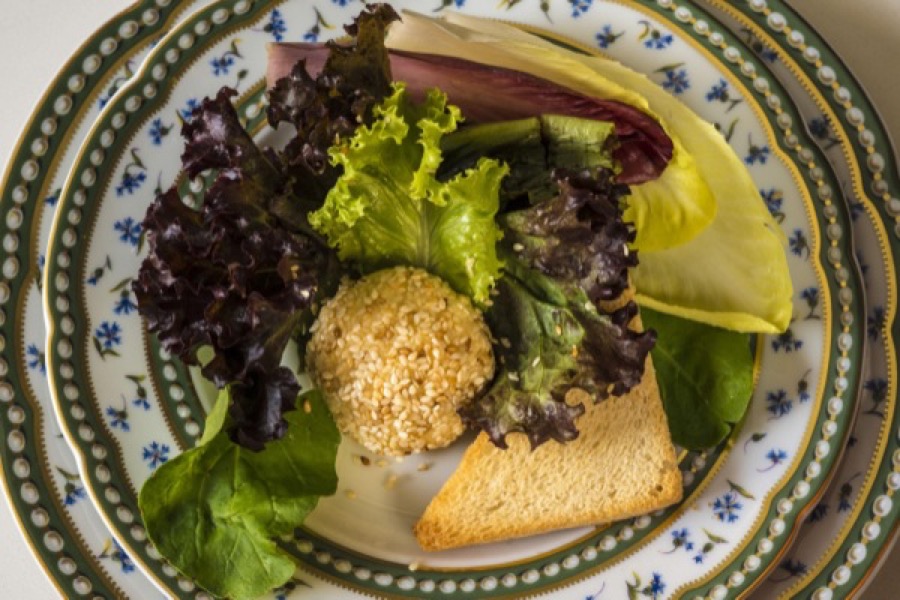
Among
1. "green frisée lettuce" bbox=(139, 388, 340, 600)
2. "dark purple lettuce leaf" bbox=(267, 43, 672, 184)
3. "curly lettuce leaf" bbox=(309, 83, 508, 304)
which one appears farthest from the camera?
"dark purple lettuce leaf" bbox=(267, 43, 672, 184)

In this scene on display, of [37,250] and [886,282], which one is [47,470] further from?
[886,282]

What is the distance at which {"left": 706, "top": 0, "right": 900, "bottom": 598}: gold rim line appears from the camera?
2.37 meters

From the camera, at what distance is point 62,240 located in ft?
8.11

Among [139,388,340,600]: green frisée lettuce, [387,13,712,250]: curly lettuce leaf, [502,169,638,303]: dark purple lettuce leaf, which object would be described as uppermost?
[387,13,712,250]: curly lettuce leaf

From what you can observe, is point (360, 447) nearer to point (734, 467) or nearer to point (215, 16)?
point (734, 467)

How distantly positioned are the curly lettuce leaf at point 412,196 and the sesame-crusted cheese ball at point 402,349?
0.07 meters

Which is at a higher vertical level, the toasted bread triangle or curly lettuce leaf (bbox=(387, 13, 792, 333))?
curly lettuce leaf (bbox=(387, 13, 792, 333))

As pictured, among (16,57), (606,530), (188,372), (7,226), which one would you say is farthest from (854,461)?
(16,57)

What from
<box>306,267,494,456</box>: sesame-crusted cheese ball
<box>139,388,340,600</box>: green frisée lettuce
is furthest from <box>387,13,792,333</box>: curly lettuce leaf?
<box>139,388,340,600</box>: green frisée lettuce

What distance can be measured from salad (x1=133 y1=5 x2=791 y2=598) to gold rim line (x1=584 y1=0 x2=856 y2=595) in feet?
0.29

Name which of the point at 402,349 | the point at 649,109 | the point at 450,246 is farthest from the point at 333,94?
the point at 649,109

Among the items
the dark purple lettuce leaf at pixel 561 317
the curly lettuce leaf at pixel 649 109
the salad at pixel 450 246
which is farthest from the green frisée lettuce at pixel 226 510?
the curly lettuce leaf at pixel 649 109

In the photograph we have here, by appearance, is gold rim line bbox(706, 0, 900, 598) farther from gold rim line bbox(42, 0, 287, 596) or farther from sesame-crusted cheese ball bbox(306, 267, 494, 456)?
gold rim line bbox(42, 0, 287, 596)

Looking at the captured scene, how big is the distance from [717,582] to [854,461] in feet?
1.23
